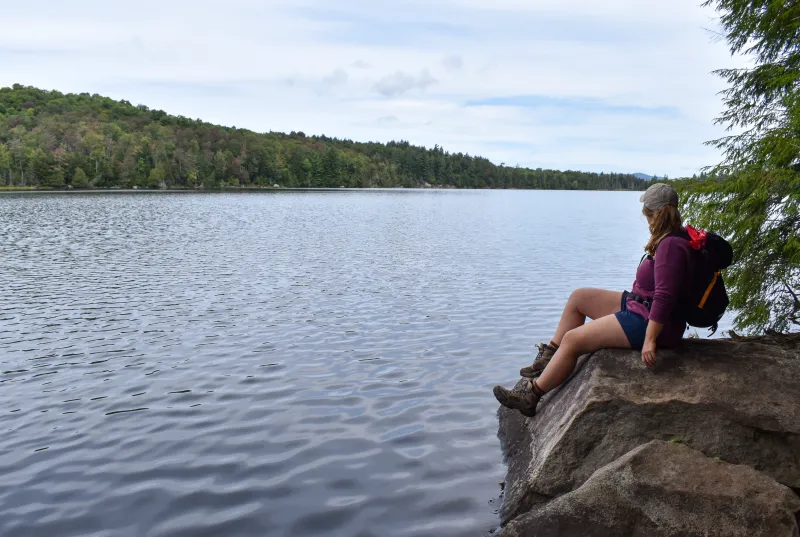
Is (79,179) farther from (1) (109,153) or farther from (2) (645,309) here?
(2) (645,309)

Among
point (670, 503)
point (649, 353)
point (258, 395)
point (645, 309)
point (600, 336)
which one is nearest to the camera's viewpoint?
point (670, 503)

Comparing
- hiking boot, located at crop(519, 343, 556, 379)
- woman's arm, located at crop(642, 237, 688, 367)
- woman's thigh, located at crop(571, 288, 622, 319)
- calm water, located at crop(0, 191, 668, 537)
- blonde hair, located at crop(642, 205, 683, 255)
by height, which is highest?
blonde hair, located at crop(642, 205, 683, 255)

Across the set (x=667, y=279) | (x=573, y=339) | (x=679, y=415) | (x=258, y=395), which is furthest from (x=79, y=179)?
(x=679, y=415)

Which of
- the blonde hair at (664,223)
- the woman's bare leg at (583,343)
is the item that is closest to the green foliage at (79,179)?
the woman's bare leg at (583,343)

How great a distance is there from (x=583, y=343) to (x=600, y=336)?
18 centimetres

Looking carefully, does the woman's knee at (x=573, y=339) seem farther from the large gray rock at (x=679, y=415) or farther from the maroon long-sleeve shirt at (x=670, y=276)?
the maroon long-sleeve shirt at (x=670, y=276)

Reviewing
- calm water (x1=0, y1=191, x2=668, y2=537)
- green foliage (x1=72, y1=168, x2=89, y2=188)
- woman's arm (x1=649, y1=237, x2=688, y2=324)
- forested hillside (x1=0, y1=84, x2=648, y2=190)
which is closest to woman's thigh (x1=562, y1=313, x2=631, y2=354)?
woman's arm (x1=649, y1=237, x2=688, y2=324)

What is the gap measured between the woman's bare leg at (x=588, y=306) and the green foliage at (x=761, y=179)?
283 cm

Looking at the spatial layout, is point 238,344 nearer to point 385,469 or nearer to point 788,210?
point 385,469

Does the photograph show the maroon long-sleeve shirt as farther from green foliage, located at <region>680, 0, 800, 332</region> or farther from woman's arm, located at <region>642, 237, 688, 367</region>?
green foliage, located at <region>680, 0, 800, 332</region>

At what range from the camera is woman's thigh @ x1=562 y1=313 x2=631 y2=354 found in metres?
6.25

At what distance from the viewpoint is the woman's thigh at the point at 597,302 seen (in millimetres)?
7051

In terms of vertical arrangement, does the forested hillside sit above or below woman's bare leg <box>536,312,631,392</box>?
above

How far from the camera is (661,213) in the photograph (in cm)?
603
